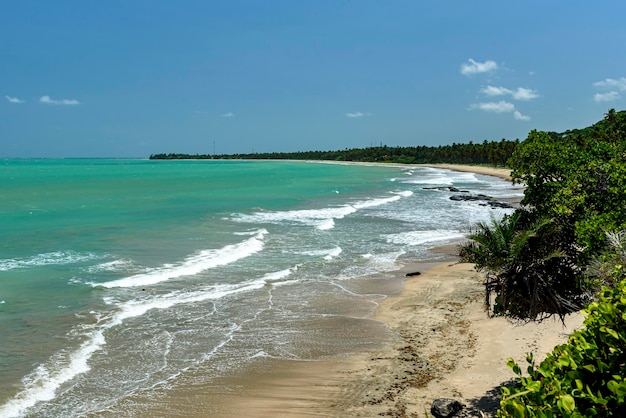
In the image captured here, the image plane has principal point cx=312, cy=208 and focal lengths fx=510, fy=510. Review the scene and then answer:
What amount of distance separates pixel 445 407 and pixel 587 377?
7253 mm

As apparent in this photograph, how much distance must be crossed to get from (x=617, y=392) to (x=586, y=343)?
19.0 inches

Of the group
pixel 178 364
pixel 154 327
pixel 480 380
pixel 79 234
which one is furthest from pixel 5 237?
pixel 480 380

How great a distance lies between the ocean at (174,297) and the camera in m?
11.8

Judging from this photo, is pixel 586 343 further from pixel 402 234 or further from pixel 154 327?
pixel 402 234

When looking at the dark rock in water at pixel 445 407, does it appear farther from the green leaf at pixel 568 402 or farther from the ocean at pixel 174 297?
the green leaf at pixel 568 402

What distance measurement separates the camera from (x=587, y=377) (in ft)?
9.50

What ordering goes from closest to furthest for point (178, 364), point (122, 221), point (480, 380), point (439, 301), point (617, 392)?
point (617, 392) → point (480, 380) → point (178, 364) → point (439, 301) → point (122, 221)

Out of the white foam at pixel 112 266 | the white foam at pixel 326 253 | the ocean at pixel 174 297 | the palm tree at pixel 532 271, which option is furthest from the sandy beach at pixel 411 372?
the white foam at pixel 112 266

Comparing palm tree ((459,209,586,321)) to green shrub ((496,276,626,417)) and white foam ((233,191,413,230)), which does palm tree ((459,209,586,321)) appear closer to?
green shrub ((496,276,626,417))

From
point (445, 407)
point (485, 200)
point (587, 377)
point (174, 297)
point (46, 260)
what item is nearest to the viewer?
point (587, 377)

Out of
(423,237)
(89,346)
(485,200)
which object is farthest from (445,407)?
(485,200)

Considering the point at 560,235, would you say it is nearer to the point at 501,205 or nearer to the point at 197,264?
the point at 197,264

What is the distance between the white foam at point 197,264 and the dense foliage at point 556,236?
14.0 m

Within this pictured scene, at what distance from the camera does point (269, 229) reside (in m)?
33.5
